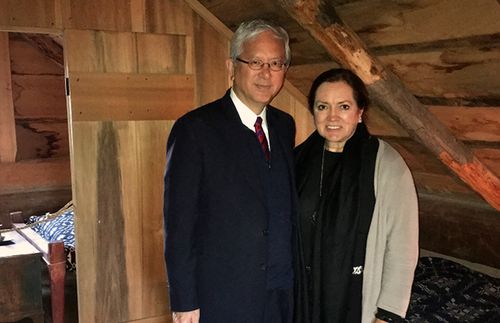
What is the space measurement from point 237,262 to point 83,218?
138cm

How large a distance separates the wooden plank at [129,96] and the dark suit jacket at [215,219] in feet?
3.87

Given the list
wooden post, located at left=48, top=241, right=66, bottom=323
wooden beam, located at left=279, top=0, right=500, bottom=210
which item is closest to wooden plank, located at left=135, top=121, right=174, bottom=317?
wooden post, located at left=48, top=241, right=66, bottom=323

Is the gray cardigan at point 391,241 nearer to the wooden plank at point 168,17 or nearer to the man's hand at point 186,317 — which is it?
the man's hand at point 186,317

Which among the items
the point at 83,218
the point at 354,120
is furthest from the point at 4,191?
the point at 354,120

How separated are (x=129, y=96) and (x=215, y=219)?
1.37 meters

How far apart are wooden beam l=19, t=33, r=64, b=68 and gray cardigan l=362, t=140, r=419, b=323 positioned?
3.36 meters

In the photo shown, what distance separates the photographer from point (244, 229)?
161 centimetres

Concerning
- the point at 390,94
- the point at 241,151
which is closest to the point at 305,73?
the point at 390,94

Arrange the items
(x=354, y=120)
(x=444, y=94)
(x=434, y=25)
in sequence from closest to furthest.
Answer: (x=354, y=120) < (x=434, y=25) < (x=444, y=94)

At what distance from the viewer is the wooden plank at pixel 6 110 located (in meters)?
4.09

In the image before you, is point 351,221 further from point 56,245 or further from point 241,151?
point 56,245

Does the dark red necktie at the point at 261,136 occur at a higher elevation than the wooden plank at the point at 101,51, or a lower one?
lower

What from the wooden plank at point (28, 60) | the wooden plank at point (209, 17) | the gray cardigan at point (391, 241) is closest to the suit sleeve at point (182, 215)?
the gray cardigan at point (391, 241)

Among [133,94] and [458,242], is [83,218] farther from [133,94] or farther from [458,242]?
[458,242]
